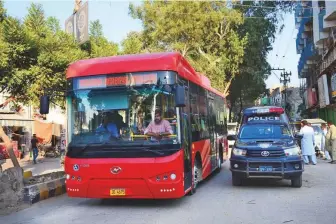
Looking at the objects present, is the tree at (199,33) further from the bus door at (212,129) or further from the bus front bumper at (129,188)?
the bus front bumper at (129,188)

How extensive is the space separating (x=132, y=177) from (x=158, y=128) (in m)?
1.06

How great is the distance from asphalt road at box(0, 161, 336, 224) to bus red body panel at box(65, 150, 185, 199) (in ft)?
1.31

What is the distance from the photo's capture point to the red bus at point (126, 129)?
7.86 meters

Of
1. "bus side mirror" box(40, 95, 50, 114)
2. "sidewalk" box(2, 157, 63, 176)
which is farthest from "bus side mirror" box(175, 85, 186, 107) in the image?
"sidewalk" box(2, 157, 63, 176)

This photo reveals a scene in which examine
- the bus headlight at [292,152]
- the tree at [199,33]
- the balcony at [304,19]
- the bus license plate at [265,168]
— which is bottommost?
the bus license plate at [265,168]

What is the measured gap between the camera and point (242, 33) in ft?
108

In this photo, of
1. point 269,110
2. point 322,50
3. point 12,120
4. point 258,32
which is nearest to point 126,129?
point 269,110

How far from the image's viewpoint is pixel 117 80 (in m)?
8.23

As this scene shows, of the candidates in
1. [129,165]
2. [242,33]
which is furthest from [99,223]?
[242,33]

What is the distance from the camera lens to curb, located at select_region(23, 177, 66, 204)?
920cm

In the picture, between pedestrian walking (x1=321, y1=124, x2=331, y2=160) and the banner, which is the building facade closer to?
the banner

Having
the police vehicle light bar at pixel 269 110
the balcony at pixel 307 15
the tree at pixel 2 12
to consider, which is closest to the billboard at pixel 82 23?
the tree at pixel 2 12

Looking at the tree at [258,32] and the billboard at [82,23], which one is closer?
→ the billboard at [82,23]

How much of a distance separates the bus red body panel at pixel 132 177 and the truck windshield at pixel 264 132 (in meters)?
3.90
